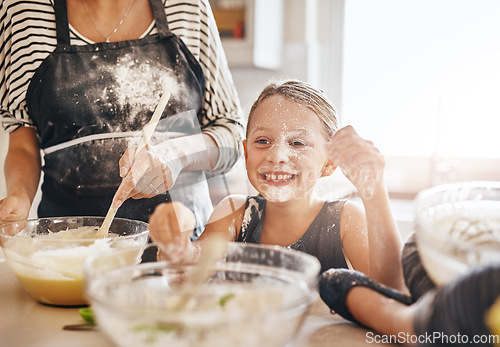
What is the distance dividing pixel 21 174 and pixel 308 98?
700mm

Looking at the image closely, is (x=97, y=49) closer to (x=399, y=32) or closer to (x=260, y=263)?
(x=260, y=263)

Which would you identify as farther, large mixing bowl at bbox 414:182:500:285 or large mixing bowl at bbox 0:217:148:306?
large mixing bowl at bbox 0:217:148:306

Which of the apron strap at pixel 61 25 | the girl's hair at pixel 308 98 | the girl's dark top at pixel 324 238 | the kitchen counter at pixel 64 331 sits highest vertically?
the apron strap at pixel 61 25

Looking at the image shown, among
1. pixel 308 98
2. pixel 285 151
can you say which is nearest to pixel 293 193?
pixel 285 151

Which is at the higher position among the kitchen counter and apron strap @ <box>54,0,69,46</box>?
apron strap @ <box>54,0,69,46</box>

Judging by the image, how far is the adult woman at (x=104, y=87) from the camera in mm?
1165

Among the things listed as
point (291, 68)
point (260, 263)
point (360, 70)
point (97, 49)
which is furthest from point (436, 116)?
point (260, 263)

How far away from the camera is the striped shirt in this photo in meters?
1.17

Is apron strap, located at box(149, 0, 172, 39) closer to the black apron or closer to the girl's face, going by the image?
the black apron

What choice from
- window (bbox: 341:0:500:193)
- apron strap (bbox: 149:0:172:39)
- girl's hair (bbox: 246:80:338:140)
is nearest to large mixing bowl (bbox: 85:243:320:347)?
girl's hair (bbox: 246:80:338:140)

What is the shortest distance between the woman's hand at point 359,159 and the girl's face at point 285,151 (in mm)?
234

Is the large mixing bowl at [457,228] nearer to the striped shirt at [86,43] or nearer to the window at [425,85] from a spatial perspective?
the striped shirt at [86,43]

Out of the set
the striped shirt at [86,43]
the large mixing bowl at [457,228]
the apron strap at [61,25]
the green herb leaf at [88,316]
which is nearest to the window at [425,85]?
the striped shirt at [86,43]

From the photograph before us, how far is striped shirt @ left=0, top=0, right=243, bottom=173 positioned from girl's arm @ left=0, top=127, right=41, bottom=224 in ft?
0.13
